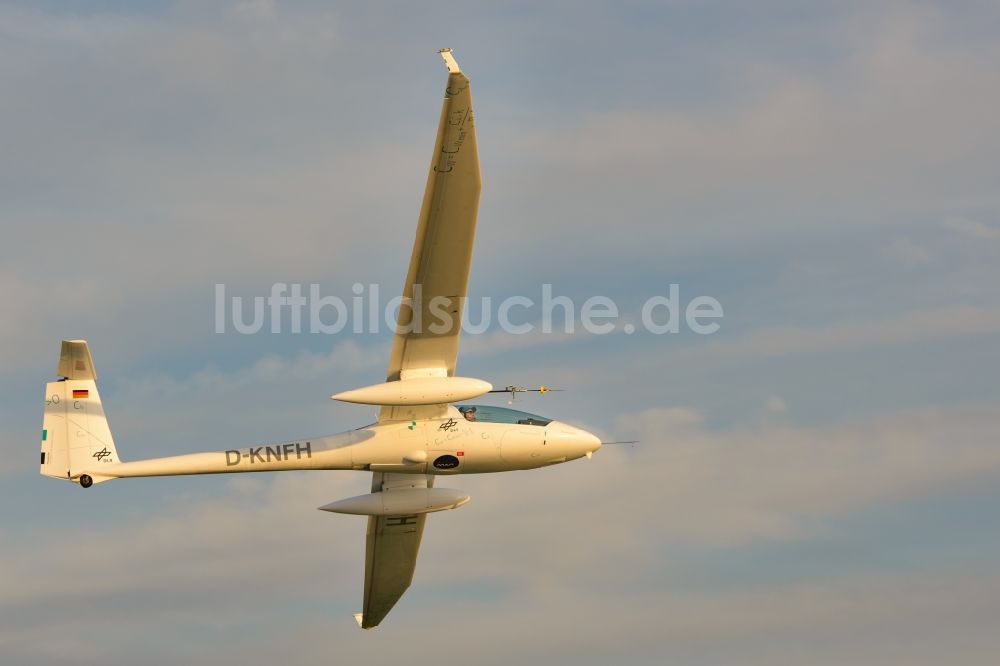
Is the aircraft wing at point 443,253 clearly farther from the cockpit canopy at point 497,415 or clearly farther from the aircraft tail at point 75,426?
the aircraft tail at point 75,426

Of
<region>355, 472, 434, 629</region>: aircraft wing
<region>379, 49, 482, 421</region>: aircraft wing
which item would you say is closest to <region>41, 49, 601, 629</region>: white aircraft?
<region>379, 49, 482, 421</region>: aircraft wing

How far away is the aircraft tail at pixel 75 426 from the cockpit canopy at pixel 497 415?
36.1 ft

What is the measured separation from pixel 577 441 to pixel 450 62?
43.4ft

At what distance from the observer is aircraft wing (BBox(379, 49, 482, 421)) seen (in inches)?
1448

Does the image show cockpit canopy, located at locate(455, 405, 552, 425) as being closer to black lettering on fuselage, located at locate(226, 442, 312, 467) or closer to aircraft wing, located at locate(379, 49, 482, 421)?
aircraft wing, located at locate(379, 49, 482, 421)

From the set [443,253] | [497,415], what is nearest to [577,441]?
[497,415]

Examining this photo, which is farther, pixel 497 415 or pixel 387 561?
pixel 387 561

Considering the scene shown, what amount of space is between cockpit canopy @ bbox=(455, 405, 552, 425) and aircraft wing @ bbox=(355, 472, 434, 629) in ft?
17.5

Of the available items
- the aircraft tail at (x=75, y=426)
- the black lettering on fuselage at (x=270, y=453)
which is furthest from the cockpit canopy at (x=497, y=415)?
the aircraft tail at (x=75, y=426)

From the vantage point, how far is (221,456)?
41.6 m

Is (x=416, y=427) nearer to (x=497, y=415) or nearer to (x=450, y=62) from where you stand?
(x=497, y=415)

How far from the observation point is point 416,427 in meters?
42.9

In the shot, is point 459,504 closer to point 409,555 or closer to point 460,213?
point 409,555

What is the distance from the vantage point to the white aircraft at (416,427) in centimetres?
3912
